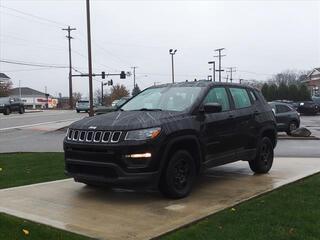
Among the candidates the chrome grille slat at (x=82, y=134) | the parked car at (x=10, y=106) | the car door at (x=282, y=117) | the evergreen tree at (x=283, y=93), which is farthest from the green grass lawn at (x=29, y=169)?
the evergreen tree at (x=283, y=93)

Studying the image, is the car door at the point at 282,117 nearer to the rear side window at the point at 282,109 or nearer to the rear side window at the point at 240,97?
the rear side window at the point at 282,109

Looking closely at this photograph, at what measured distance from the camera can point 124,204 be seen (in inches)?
278

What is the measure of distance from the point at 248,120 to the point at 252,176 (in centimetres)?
104

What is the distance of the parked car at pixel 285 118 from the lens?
22.9 m

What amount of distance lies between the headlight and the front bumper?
10cm

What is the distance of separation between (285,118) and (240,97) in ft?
47.4

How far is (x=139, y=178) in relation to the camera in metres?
6.82

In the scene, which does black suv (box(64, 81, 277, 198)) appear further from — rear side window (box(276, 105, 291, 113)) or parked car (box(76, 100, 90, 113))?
parked car (box(76, 100, 90, 113))

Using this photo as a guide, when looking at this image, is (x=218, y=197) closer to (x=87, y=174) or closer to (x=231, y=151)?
(x=231, y=151)

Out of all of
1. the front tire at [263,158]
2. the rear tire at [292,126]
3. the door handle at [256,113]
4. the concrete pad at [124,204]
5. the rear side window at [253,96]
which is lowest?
the rear tire at [292,126]

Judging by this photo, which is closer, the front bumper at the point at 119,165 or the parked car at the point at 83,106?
the front bumper at the point at 119,165

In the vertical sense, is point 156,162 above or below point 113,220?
above

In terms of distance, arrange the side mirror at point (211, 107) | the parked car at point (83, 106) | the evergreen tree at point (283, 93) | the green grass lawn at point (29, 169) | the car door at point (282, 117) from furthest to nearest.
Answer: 1. the evergreen tree at point (283, 93)
2. the parked car at point (83, 106)
3. the car door at point (282, 117)
4. the green grass lawn at point (29, 169)
5. the side mirror at point (211, 107)

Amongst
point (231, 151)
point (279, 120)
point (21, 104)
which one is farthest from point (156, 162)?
point (21, 104)
